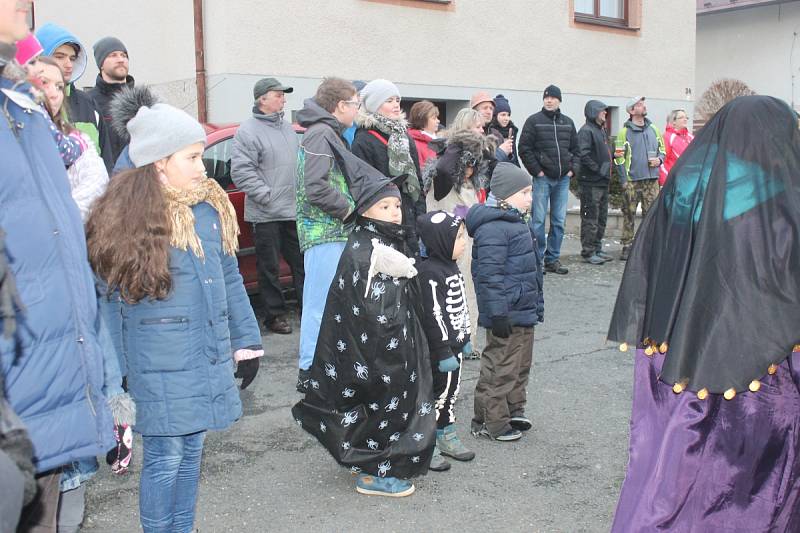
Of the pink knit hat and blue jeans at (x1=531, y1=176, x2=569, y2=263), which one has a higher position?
the pink knit hat

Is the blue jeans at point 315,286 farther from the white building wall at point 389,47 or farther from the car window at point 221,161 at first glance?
the white building wall at point 389,47

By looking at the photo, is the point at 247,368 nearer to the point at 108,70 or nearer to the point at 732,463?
the point at 732,463

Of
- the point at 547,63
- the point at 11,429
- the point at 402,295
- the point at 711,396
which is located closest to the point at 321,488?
the point at 402,295

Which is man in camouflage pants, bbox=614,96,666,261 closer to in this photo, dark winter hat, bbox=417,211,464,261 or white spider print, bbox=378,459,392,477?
dark winter hat, bbox=417,211,464,261

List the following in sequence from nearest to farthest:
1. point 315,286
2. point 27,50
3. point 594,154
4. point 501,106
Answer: point 27,50
point 315,286
point 501,106
point 594,154

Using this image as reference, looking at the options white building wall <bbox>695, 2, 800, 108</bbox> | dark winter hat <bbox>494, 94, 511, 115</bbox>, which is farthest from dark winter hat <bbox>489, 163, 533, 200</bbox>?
white building wall <bbox>695, 2, 800, 108</bbox>

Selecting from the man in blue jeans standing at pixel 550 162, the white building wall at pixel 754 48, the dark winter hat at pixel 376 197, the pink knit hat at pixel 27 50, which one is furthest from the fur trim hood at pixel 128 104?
the white building wall at pixel 754 48

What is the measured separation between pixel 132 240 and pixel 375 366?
1.41 m

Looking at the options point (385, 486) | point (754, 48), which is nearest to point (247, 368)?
point (385, 486)

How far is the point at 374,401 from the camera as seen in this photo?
169 inches

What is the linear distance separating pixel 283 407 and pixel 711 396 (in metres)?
3.26

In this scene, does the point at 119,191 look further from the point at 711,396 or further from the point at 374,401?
the point at 711,396

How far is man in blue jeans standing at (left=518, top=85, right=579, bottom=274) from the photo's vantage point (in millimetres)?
10836

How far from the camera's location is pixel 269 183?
7.45 metres
